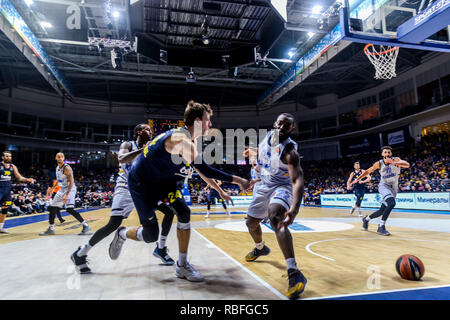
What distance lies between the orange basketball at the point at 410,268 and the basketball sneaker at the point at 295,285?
1.34 m

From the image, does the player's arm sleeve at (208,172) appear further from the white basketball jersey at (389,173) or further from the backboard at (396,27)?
the backboard at (396,27)

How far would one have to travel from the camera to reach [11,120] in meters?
27.4

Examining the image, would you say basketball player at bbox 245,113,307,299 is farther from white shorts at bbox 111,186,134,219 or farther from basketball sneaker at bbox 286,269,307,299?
white shorts at bbox 111,186,134,219

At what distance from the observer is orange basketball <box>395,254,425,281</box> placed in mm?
2932

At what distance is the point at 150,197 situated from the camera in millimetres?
3162

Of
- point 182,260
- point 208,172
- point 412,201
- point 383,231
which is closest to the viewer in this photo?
point 208,172

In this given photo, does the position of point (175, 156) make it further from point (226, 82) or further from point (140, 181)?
point (226, 82)

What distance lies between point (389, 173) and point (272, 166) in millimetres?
4739

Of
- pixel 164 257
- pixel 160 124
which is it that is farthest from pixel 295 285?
pixel 160 124

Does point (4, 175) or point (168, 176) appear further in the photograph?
point (4, 175)

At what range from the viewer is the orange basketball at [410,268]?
2932 millimetres

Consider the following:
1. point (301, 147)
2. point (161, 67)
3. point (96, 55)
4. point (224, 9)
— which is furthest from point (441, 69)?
point (96, 55)

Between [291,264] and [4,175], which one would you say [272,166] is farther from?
[4,175]

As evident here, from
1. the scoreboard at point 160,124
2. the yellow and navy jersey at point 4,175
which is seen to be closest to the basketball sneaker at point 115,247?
the yellow and navy jersey at point 4,175
